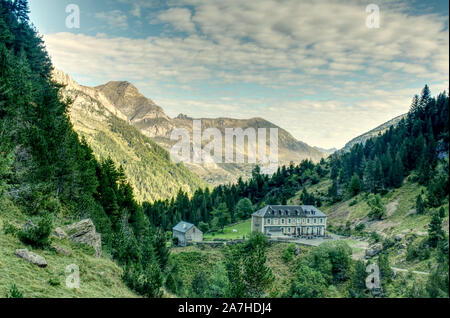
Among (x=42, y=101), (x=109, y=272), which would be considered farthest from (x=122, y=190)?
(x=109, y=272)

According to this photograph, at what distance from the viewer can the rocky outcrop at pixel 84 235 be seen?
69.0 ft

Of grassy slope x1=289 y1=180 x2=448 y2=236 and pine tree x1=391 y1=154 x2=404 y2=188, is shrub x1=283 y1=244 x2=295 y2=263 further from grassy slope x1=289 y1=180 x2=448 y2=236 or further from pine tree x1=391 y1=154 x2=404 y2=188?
pine tree x1=391 y1=154 x2=404 y2=188

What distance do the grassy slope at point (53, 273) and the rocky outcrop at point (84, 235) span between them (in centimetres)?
86

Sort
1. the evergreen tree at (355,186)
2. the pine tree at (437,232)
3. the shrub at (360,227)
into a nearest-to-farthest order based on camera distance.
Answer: the pine tree at (437,232)
the shrub at (360,227)
the evergreen tree at (355,186)

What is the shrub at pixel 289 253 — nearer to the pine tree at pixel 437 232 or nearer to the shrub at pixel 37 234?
the pine tree at pixel 437 232

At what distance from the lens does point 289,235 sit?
235ft

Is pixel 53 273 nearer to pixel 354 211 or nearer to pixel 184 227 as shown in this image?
pixel 184 227

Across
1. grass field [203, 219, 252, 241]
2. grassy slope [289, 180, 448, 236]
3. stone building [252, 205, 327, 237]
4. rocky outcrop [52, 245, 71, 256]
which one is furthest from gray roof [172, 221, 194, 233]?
rocky outcrop [52, 245, 71, 256]

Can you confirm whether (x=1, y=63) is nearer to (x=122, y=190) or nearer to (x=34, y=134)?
(x=34, y=134)

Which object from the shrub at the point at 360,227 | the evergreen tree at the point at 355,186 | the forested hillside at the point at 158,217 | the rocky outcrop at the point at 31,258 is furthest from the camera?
the evergreen tree at the point at 355,186

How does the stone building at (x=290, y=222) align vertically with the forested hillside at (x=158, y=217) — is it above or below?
below

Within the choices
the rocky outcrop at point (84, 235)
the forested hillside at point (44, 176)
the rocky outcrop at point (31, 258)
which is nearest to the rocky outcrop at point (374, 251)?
the forested hillside at point (44, 176)

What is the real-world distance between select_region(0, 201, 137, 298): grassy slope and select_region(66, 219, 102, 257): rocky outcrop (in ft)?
2.82

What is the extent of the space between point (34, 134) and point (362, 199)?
253 ft
